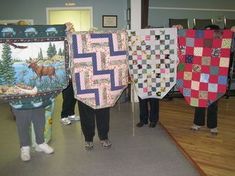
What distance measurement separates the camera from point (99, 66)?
9.60 ft

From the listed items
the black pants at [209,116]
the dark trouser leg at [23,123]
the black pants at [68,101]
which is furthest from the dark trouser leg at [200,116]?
the dark trouser leg at [23,123]

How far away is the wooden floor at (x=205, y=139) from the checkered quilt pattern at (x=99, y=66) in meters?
1.02

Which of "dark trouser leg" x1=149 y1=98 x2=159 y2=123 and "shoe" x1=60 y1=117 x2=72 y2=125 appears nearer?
"dark trouser leg" x1=149 y1=98 x2=159 y2=123

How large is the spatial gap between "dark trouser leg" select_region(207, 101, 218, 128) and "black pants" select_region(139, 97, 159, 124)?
0.67 meters

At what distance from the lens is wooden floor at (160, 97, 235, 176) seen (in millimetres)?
2729

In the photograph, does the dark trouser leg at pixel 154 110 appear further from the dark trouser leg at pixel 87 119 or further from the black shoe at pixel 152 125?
the dark trouser leg at pixel 87 119

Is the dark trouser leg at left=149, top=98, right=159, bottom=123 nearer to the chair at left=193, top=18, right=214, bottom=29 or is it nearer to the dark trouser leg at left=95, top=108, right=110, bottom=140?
the dark trouser leg at left=95, top=108, right=110, bottom=140

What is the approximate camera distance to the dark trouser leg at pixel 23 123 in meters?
2.85

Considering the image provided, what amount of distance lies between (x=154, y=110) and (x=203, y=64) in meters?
0.88

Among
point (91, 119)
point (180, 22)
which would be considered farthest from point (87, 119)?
point (180, 22)

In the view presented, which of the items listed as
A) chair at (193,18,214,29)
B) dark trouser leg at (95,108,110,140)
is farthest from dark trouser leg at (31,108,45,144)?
chair at (193,18,214,29)

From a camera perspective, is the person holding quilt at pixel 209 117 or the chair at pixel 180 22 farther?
the chair at pixel 180 22

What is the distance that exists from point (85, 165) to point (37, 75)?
101 centimetres

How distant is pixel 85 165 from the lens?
2.80 m
